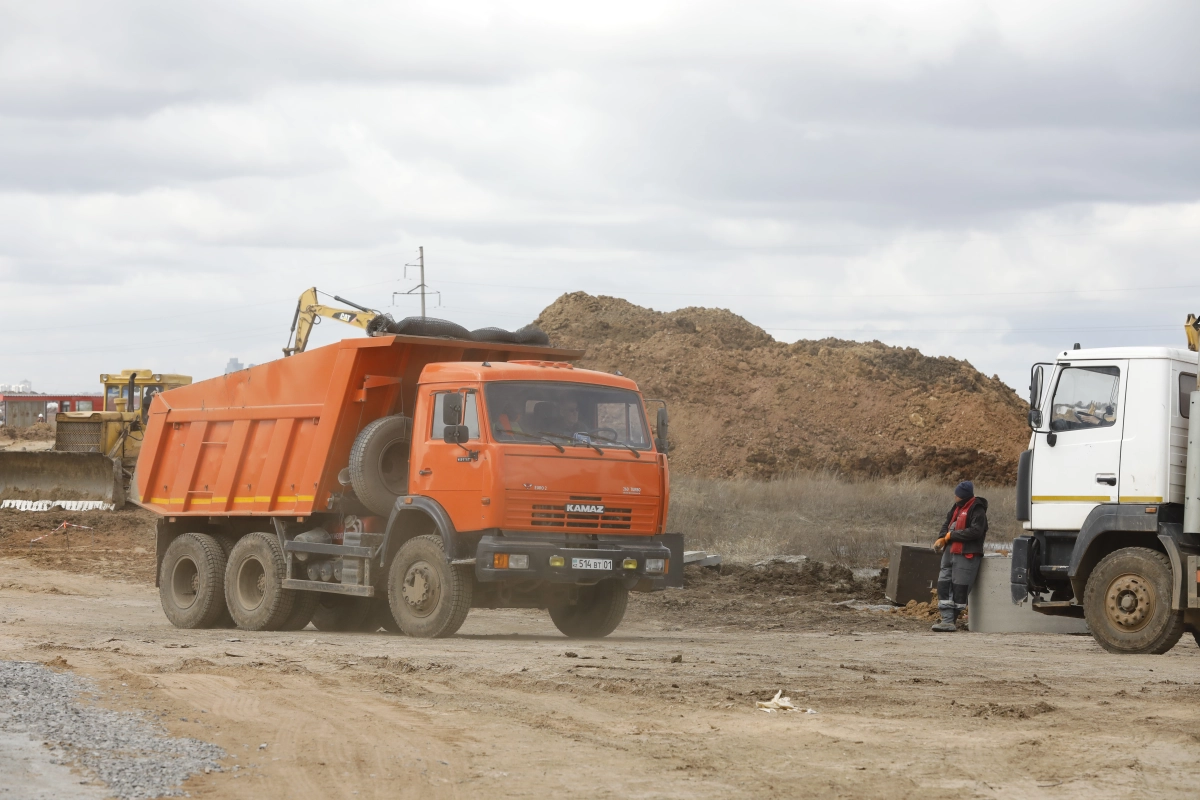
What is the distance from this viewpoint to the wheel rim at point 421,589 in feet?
47.0

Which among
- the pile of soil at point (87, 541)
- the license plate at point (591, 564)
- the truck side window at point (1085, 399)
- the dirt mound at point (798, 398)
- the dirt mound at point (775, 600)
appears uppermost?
the dirt mound at point (798, 398)

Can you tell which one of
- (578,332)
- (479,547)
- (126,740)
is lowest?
(126,740)

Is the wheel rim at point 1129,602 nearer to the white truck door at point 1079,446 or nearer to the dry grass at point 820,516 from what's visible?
the white truck door at point 1079,446

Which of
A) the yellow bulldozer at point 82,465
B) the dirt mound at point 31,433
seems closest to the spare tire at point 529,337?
the yellow bulldozer at point 82,465

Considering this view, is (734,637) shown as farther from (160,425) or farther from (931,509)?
(931,509)

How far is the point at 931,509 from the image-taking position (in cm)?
3791

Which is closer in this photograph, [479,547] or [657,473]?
[479,547]

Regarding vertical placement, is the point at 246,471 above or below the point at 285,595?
above

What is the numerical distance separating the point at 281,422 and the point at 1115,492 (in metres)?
8.90

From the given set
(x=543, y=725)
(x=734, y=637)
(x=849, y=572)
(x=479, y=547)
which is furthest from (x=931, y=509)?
(x=543, y=725)

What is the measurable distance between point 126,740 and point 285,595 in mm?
8205

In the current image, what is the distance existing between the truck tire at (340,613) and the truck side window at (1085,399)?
803 centimetres

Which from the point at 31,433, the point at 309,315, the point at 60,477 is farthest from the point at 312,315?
the point at 31,433

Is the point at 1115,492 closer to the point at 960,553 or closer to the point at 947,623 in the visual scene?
the point at 960,553
